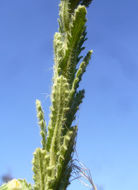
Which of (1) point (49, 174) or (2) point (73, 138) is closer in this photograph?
(1) point (49, 174)

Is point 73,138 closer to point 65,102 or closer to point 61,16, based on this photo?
point 65,102

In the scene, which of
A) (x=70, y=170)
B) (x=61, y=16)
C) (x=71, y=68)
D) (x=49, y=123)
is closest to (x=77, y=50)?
(x=71, y=68)

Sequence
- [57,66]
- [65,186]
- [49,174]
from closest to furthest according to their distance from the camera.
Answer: [49,174], [65,186], [57,66]

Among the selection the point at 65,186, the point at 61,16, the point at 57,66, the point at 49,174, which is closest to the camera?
the point at 49,174

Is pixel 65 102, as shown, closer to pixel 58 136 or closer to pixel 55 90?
pixel 55 90

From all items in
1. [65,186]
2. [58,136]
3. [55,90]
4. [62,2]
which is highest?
[62,2]

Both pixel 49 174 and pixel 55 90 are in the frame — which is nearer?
pixel 49 174

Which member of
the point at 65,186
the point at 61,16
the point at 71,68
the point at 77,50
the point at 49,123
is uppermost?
the point at 61,16

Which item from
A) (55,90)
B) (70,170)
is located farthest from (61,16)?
(70,170)

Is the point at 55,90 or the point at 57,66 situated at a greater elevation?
the point at 57,66
